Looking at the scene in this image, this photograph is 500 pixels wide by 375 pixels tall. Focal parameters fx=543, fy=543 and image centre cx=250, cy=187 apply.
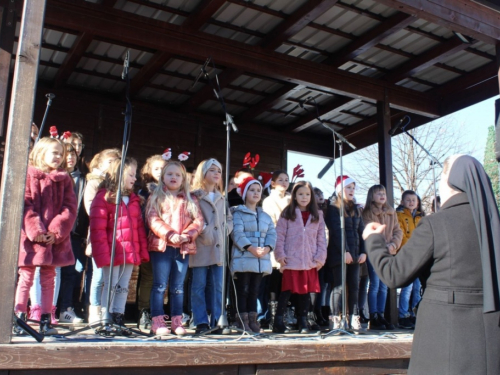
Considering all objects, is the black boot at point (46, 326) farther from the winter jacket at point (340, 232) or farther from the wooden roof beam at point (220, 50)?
the winter jacket at point (340, 232)

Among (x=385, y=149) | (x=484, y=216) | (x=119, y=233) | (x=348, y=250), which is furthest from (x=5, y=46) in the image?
(x=385, y=149)

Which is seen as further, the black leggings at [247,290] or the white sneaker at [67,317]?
the white sneaker at [67,317]

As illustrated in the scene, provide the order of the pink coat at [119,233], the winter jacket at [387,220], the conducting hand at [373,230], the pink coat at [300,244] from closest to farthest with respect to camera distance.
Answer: the conducting hand at [373,230] → the pink coat at [119,233] → the pink coat at [300,244] → the winter jacket at [387,220]

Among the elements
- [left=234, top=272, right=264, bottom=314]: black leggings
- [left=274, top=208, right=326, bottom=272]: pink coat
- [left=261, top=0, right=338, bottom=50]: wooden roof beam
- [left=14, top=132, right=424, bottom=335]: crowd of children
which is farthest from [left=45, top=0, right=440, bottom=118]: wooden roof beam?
[left=234, top=272, right=264, bottom=314]: black leggings

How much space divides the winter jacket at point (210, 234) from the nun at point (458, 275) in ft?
8.91

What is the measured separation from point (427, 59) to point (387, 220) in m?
2.66

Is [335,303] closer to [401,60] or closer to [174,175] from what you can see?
[174,175]

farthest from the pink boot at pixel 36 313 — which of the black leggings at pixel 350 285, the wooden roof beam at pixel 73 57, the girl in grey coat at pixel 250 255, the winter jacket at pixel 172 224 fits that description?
the wooden roof beam at pixel 73 57

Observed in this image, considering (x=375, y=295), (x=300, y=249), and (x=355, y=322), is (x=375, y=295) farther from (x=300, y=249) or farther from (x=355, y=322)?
(x=300, y=249)

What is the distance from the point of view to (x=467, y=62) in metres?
8.76

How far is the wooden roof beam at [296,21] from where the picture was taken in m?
6.73

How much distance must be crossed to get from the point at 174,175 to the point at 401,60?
4704 millimetres

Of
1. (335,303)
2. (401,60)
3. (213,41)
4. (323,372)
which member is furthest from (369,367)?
(401,60)

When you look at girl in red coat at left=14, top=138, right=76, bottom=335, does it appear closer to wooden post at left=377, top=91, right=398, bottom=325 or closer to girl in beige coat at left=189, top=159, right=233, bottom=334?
girl in beige coat at left=189, top=159, right=233, bottom=334
